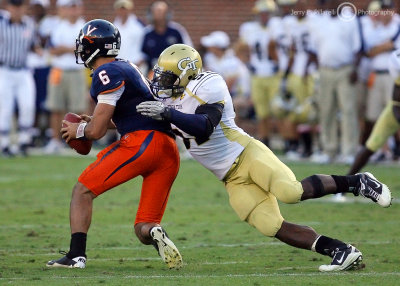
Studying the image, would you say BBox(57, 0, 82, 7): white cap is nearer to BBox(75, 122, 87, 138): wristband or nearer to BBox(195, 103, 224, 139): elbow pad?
BBox(75, 122, 87, 138): wristband

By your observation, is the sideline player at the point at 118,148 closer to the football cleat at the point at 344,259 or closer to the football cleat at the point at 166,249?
the football cleat at the point at 166,249

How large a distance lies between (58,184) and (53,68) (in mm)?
4391

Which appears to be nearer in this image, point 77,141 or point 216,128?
point 216,128

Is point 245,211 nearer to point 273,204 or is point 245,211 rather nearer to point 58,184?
point 273,204

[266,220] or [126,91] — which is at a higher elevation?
[126,91]

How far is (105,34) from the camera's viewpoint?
6234 millimetres

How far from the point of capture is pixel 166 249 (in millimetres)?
5961

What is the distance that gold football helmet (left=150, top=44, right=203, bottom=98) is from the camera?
19.9 ft

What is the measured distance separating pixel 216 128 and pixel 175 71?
1.48ft

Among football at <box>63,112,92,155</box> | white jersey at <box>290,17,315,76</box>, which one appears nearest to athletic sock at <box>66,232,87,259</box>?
football at <box>63,112,92,155</box>

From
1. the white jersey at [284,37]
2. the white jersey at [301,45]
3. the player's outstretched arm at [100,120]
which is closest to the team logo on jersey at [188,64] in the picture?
the player's outstretched arm at [100,120]

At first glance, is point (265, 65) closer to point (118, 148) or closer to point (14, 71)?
point (14, 71)

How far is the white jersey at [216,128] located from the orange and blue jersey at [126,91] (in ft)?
0.48

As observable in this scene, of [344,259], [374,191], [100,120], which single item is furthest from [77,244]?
[374,191]
